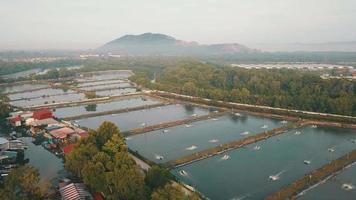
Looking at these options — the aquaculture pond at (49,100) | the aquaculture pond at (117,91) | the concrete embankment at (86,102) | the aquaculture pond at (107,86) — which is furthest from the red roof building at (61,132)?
the aquaculture pond at (107,86)

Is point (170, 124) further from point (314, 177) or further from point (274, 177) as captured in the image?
point (314, 177)

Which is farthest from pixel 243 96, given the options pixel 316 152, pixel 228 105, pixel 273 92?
pixel 316 152

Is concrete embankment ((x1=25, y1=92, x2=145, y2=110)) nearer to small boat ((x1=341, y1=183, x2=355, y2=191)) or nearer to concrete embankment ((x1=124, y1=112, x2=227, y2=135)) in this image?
concrete embankment ((x1=124, y1=112, x2=227, y2=135))

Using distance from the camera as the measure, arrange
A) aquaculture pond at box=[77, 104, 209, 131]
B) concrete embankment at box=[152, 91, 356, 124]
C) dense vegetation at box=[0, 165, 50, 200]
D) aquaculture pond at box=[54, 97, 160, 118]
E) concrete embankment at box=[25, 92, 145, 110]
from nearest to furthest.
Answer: dense vegetation at box=[0, 165, 50, 200] < concrete embankment at box=[152, 91, 356, 124] < aquaculture pond at box=[77, 104, 209, 131] < aquaculture pond at box=[54, 97, 160, 118] < concrete embankment at box=[25, 92, 145, 110]

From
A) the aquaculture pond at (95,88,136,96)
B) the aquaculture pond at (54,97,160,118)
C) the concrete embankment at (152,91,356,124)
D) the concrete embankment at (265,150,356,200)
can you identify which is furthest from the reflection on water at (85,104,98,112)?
the concrete embankment at (265,150,356,200)

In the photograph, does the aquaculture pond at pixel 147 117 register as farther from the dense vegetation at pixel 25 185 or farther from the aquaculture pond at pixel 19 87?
the aquaculture pond at pixel 19 87

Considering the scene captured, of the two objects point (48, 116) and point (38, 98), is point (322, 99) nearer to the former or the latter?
point (48, 116)
